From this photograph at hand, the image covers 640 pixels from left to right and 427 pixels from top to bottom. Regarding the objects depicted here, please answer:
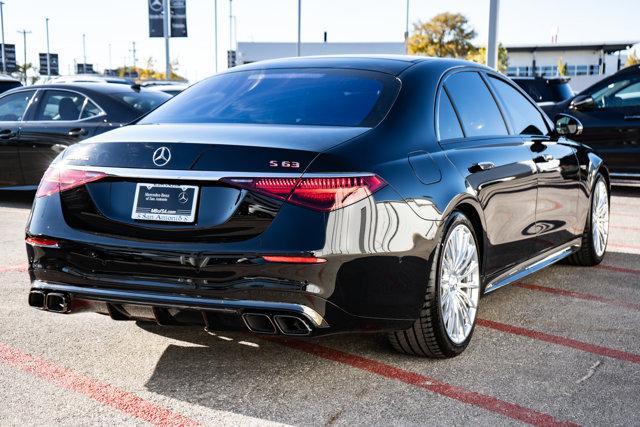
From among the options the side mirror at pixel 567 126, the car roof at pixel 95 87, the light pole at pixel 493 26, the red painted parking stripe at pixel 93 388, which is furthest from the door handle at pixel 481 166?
the light pole at pixel 493 26

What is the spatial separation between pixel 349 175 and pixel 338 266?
386 mm

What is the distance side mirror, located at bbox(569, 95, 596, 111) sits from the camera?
12.4m

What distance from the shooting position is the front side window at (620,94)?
40.7 feet

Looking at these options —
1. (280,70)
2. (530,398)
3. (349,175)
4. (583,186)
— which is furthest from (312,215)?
(583,186)

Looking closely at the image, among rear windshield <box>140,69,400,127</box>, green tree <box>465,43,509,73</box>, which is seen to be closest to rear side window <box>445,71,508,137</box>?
rear windshield <box>140,69,400,127</box>

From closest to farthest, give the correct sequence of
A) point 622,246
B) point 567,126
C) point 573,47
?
point 567,126 → point 622,246 → point 573,47

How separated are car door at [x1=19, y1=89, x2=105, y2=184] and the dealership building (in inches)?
2986

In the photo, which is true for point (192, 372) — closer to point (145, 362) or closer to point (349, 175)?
point (145, 362)

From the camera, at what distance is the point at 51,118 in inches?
420

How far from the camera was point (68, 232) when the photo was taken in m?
3.99

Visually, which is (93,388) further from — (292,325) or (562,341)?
(562,341)

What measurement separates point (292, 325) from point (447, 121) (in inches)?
61.9

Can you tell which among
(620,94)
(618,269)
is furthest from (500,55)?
(618,269)

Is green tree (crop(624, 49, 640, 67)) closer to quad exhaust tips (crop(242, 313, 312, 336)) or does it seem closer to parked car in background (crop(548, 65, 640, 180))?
parked car in background (crop(548, 65, 640, 180))
